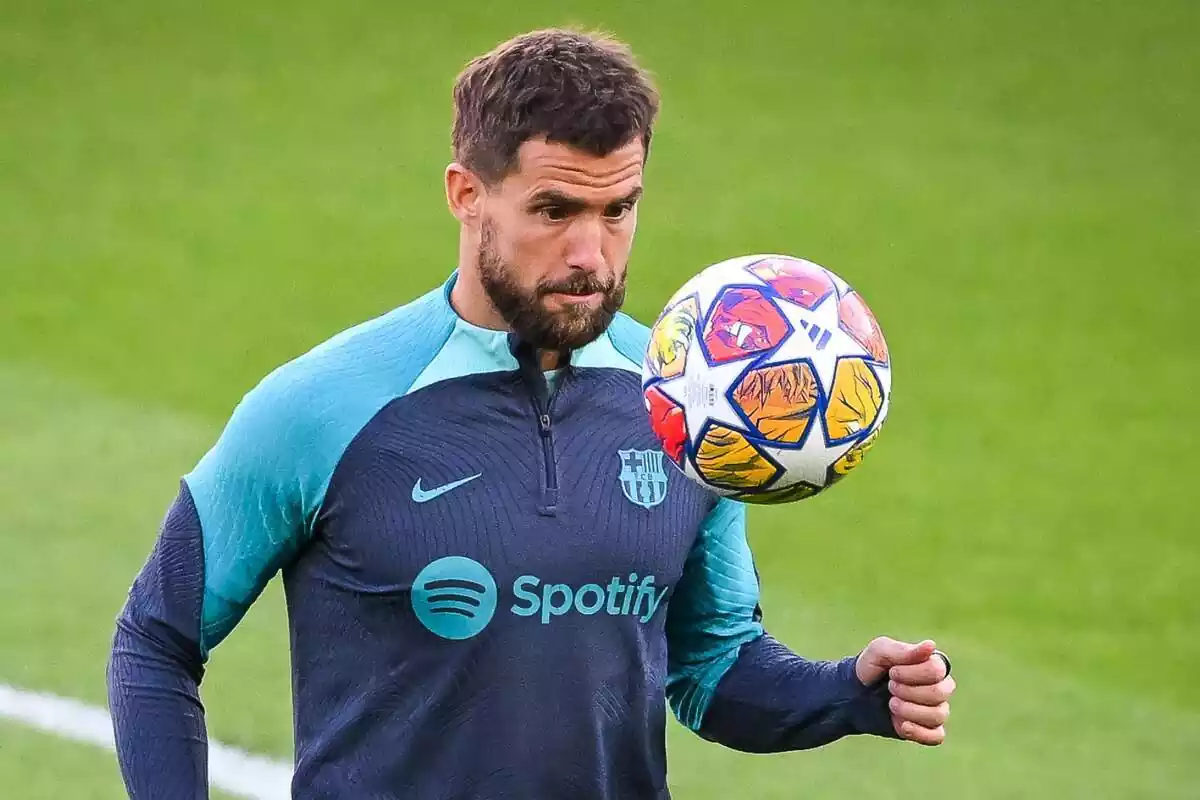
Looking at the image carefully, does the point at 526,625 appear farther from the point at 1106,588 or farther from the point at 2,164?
the point at 2,164

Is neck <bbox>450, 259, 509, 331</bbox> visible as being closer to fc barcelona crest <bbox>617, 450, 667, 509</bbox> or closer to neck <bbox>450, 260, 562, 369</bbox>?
neck <bbox>450, 260, 562, 369</bbox>

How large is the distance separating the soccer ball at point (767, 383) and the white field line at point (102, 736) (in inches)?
146

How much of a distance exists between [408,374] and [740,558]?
82 centimetres

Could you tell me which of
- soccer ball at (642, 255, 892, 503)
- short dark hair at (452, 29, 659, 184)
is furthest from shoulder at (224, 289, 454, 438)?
soccer ball at (642, 255, 892, 503)

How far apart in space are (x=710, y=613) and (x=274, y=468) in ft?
3.29

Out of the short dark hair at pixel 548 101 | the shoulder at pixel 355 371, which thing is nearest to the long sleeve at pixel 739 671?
the shoulder at pixel 355 371

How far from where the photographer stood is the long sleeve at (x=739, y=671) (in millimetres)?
4066

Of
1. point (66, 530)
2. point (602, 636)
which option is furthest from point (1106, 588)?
point (602, 636)

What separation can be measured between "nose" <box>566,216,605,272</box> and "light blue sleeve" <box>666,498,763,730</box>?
2.12ft

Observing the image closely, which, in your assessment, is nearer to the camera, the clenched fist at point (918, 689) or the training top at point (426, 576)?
the training top at point (426, 576)

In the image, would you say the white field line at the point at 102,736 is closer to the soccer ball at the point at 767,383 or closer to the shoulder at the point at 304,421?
the shoulder at the point at 304,421

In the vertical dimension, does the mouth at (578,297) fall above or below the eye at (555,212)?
below

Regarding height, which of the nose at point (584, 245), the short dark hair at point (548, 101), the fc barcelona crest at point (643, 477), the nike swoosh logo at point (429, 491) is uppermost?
the short dark hair at point (548, 101)

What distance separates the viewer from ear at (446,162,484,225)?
12.4ft
